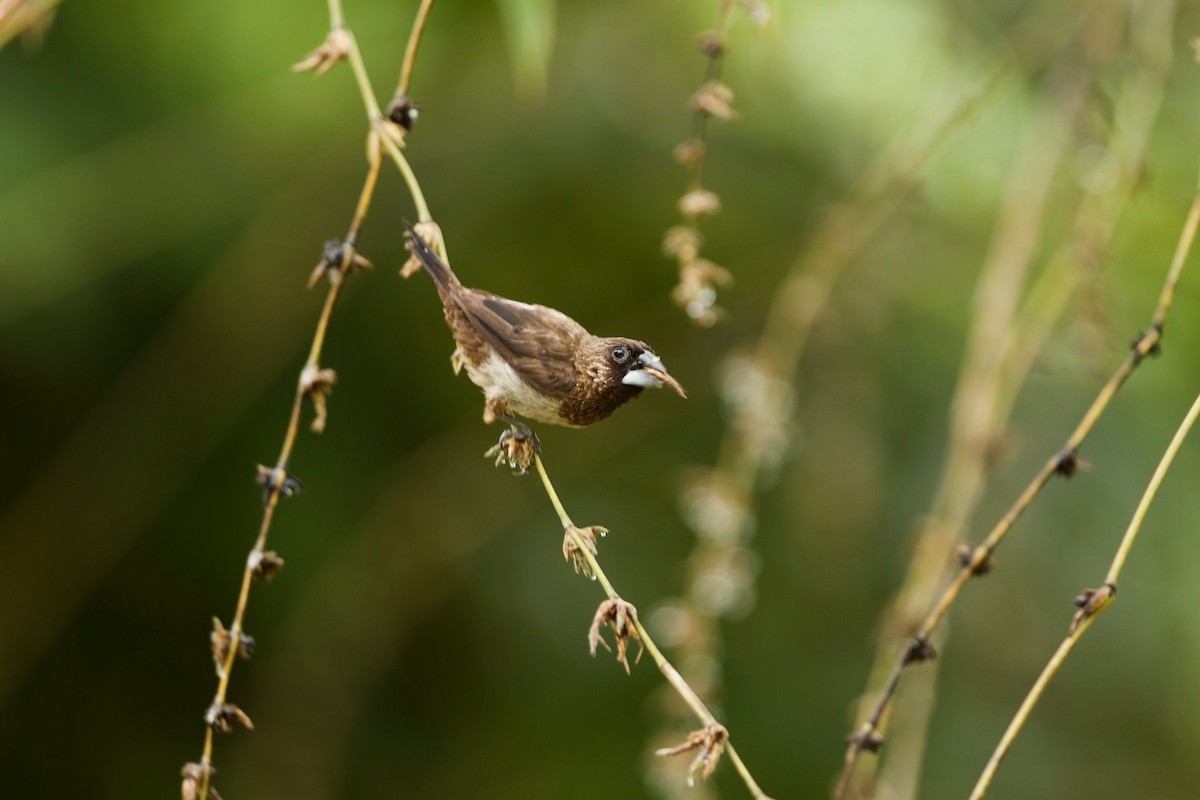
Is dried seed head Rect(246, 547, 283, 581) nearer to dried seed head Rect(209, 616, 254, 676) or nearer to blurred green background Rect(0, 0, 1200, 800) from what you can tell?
dried seed head Rect(209, 616, 254, 676)

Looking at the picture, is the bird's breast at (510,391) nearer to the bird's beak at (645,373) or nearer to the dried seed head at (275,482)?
the bird's beak at (645,373)

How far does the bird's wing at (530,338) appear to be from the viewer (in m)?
1.23

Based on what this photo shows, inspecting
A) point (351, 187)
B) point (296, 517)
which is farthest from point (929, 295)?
point (296, 517)

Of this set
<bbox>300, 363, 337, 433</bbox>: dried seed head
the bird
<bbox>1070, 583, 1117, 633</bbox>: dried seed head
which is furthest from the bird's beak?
<bbox>1070, 583, 1117, 633</bbox>: dried seed head

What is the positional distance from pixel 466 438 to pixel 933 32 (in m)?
1.64

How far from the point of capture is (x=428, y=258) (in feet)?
3.66

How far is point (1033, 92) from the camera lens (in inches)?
130

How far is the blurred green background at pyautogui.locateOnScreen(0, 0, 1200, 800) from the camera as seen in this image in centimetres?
316

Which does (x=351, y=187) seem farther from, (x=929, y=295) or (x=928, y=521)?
(x=928, y=521)

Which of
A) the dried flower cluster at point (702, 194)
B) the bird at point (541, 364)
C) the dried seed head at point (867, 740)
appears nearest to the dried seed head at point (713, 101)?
the dried flower cluster at point (702, 194)

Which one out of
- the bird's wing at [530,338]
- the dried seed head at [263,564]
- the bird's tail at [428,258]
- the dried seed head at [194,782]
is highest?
the bird's wing at [530,338]

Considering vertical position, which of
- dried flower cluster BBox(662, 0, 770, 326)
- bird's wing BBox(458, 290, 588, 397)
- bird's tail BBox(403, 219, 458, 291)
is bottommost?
bird's tail BBox(403, 219, 458, 291)

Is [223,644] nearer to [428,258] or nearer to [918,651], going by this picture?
[428,258]

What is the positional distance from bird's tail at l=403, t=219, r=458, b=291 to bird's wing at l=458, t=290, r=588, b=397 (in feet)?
0.23
